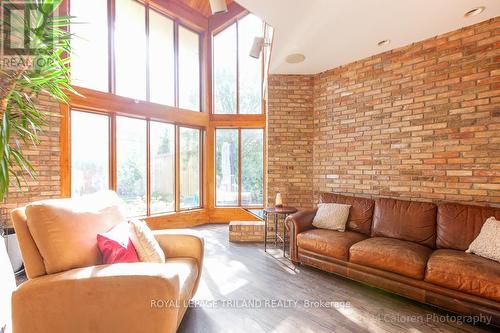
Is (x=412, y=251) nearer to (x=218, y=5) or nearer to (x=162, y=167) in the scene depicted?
(x=218, y=5)

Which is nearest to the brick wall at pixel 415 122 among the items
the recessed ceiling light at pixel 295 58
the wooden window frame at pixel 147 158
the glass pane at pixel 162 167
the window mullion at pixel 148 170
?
the recessed ceiling light at pixel 295 58

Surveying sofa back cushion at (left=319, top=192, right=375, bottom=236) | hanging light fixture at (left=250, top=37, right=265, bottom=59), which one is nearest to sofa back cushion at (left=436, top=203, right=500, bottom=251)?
sofa back cushion at (left=319, top=192, right=375, bottom=236)

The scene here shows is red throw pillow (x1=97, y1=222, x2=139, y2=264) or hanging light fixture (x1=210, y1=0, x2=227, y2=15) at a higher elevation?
hanging light fixture (x1=210, y1=0, x2=227, y2=15)

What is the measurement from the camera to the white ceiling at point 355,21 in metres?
2.22

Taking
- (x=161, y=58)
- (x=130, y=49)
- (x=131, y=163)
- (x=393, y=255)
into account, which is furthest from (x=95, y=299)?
(x=161, y=58)

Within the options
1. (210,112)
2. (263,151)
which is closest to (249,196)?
(263,151)

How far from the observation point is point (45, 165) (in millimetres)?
3328

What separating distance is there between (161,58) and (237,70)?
170cm

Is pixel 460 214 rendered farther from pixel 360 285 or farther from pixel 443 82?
pixel 443 82

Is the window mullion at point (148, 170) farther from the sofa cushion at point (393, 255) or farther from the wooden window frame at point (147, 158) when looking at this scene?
the sofa cushion at point (393, 255)

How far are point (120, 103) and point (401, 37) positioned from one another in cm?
437

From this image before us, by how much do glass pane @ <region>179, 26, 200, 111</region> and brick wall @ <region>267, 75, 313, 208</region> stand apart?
2160 millimetres

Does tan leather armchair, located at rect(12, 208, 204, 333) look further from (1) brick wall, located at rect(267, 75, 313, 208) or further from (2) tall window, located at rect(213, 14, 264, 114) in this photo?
(2) tall window, located at rect(213, 14, 264, 114)

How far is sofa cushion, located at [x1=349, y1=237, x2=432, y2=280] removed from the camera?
209 cm
